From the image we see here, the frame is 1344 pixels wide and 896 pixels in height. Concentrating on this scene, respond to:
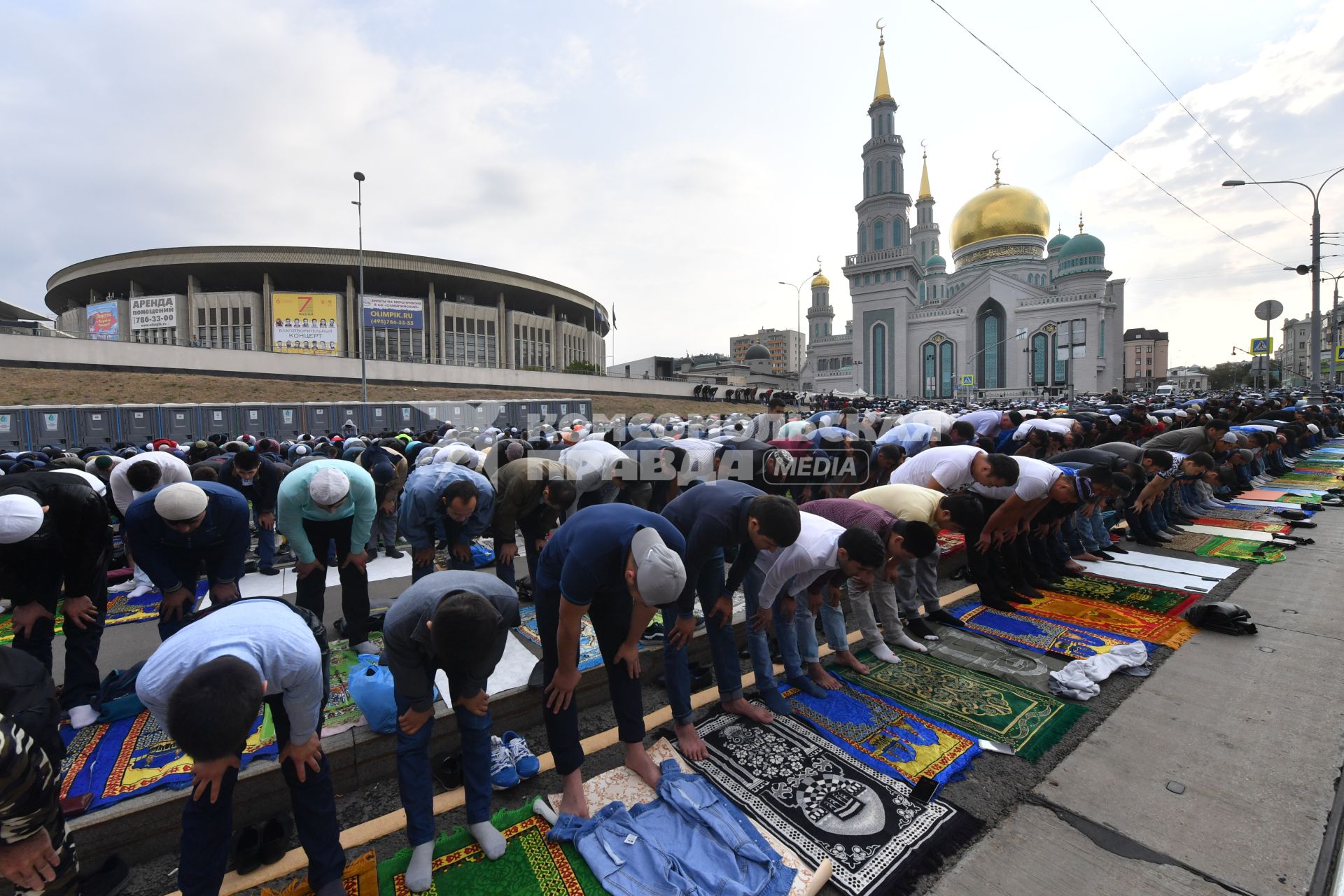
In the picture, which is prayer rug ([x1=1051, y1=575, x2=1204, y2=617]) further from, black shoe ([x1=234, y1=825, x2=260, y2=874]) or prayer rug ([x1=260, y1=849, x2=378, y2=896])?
black shoe ([x1=234, y1=825, x2=260, y2=874])

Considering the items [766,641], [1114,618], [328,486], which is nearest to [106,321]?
[328,486]

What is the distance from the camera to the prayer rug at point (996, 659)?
3998 millimetres

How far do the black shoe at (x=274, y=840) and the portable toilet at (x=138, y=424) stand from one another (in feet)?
56.3

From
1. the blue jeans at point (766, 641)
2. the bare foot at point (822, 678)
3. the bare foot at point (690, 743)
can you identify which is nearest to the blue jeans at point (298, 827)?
the bare foot at point (690, 743)

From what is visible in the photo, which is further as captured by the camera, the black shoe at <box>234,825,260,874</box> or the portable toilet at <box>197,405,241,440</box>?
the portable toilet at <box>197,405,241,440</box>

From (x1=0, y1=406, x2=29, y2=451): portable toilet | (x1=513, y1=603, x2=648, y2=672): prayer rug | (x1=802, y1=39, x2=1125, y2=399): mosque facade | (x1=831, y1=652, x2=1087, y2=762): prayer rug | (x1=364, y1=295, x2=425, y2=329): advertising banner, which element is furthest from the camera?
(x1=802, y1=39, x2=1125, y2=399): mosque facade

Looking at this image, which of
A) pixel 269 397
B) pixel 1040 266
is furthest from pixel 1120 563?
pixel 1040 266

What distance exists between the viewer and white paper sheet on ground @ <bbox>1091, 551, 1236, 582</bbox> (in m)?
5.92

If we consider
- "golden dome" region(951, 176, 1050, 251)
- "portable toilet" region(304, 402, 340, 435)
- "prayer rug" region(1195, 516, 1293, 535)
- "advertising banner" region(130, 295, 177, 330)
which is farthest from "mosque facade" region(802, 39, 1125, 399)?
"advertising banner" region(130, 295, 177, 330)

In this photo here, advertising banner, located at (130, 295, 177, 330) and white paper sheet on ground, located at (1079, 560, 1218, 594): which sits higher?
advertising banner, located at (130, 295, 177, 330)

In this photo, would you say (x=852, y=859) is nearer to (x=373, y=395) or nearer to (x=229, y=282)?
(x=373, y=395)

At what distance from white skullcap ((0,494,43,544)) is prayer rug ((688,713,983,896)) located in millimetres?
3786

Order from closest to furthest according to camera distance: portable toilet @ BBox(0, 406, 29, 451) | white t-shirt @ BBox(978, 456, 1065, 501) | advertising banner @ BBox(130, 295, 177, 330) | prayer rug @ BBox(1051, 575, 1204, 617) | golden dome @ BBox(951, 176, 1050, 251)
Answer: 1. white t-shirt @ BBox(978, 456, 1065, 501)
2. prayer rug @ BBox(1051, 575, 1204, 617)
3. portable toilet @ BBox(0, 406, 29, 451)
4. advertising banner @ BBox(130, 295, 177, 330)
5. golden dome @ BBox(951, 176, 1050, 251)

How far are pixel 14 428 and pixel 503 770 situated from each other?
59.5 feet
